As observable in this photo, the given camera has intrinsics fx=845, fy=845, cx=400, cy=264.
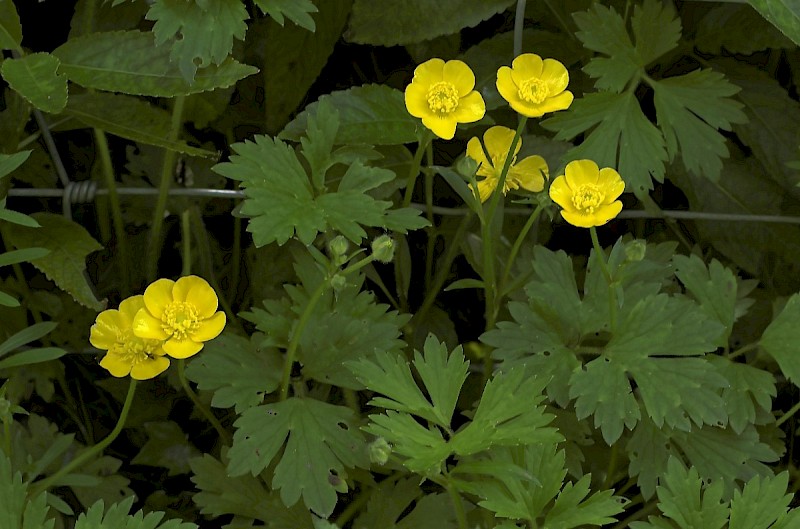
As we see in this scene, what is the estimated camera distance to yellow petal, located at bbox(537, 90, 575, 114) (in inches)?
39.5

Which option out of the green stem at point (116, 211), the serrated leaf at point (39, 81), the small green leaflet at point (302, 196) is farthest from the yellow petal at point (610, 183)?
the green stem at point (116, 211)

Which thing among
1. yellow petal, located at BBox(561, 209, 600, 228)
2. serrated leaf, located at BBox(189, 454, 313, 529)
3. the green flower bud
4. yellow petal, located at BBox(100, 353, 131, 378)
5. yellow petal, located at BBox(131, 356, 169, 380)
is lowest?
serrated leaf, located at BBox(189, 454, 313, 529)

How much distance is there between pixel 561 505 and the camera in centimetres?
94

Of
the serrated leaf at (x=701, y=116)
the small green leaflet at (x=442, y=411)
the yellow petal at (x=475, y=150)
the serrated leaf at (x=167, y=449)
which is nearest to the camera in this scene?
the small green leaflet at (x=442, y=411)

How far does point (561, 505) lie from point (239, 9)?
681 millimetres

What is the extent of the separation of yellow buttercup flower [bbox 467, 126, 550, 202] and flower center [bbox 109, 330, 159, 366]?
451mm

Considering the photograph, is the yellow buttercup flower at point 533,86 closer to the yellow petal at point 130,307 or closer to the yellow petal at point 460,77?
the yellow petal at point 460,77

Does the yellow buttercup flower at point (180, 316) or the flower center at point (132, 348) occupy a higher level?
the yellow buttercup flower at point (180, 316)

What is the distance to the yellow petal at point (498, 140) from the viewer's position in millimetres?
1127

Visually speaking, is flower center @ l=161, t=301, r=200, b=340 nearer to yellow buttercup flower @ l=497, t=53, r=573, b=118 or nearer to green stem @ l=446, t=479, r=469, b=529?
green stem @ l=446, t=479, r=469, b=529

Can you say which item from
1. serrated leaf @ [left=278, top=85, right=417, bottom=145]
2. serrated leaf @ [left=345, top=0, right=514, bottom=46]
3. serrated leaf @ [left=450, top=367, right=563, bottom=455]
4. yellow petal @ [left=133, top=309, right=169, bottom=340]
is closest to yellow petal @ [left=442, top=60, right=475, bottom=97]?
serrated leaf @ [left=278, top=85, right=417, bottom=145]

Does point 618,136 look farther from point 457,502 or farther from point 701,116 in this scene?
point 457,502

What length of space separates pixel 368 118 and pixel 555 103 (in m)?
0.28

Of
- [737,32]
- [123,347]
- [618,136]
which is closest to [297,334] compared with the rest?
[123,347]
